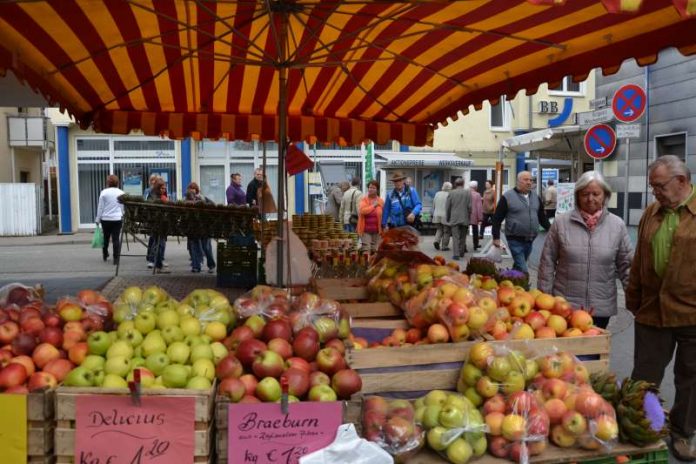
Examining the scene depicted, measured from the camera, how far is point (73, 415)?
235cm

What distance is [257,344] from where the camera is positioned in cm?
274

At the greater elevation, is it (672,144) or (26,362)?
(672,144)

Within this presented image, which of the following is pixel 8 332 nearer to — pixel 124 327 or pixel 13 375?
pixel 13 375

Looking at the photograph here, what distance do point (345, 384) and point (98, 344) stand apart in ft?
3.55

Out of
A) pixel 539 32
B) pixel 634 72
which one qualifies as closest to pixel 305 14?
pixel 539 32

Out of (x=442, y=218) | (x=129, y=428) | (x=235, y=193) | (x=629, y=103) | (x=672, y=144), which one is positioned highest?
(x=629, y=103)

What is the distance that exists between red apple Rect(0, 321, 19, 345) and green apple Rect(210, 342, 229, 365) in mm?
878

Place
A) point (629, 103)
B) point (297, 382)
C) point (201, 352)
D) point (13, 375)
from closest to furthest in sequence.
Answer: point (13, 375) < point (297, 382) < point (201, 352) < point (629, 103)

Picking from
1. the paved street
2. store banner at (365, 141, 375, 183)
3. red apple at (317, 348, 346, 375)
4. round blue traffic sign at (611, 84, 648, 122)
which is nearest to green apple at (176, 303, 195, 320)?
red apple at (317, 348, 346, 375)

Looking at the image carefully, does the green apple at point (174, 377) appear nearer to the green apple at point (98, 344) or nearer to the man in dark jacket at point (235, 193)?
the green apple at point (98, 344)

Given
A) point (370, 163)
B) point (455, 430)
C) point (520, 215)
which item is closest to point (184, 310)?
point (455, 430)

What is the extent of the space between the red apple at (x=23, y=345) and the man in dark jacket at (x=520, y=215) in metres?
6.74

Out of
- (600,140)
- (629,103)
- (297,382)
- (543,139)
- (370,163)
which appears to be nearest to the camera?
(297,382)

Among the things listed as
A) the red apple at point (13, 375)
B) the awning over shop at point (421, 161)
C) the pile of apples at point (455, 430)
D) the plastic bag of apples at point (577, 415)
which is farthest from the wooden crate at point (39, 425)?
the awning over shop at point (421, 161)
